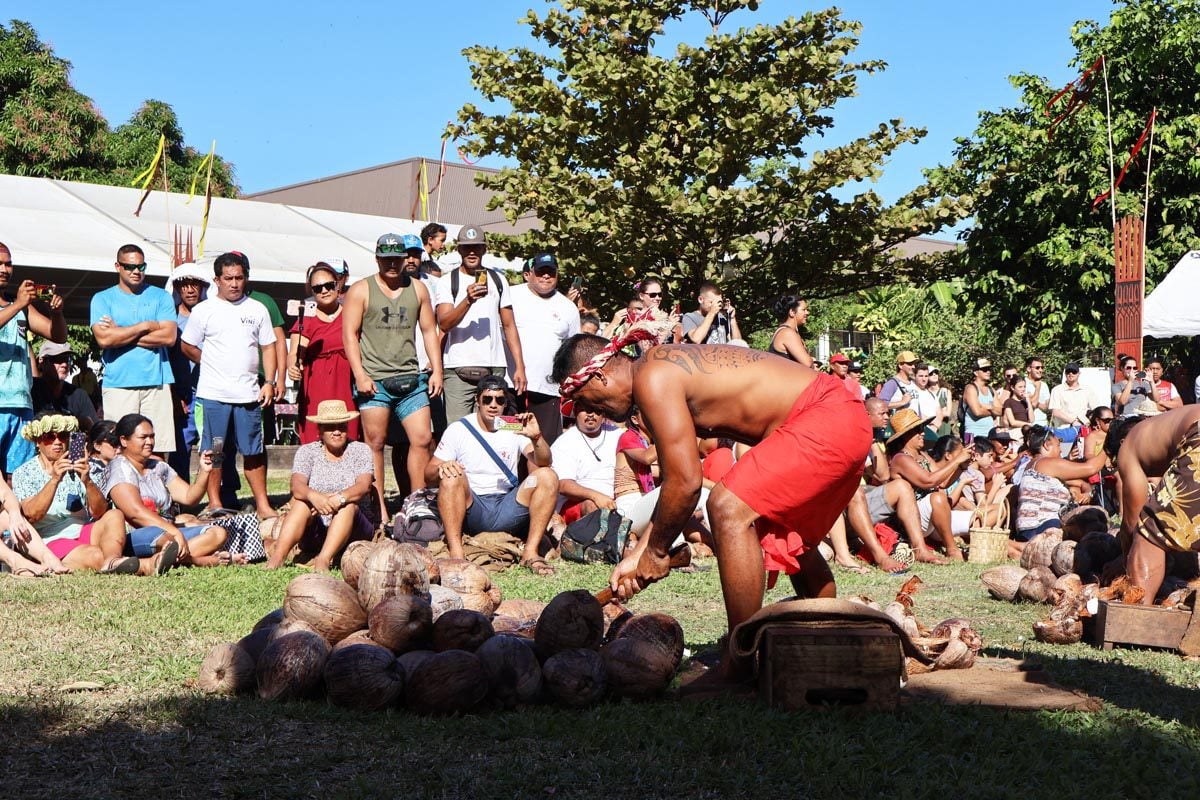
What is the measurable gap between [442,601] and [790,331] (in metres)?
6.07

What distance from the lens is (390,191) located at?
3844 centimetres

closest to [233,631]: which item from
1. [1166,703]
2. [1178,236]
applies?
[1166,703]

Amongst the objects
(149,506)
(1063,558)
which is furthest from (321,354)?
(1063,558)

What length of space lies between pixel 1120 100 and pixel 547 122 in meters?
16.0

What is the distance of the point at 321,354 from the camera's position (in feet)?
35.6

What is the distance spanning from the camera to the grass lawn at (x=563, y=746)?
407cm

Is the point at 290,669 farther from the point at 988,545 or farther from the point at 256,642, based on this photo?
the point at 988,545

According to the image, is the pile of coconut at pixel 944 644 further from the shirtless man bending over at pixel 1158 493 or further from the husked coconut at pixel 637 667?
the shirtless man bending over at pixel 1158 493

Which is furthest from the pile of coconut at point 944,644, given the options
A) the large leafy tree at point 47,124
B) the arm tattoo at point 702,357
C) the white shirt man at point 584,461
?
the large leafy tree at point 47,124

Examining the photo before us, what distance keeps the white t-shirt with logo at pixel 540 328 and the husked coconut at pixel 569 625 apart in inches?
221

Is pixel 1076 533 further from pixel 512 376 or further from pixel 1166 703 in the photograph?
pixel 512 376

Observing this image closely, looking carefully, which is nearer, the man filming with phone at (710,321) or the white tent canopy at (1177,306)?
the man filming with phone at (710,321)

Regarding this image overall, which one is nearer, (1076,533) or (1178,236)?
(1076,533)

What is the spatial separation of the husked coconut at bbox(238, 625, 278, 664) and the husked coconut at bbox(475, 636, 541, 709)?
1.00 m
